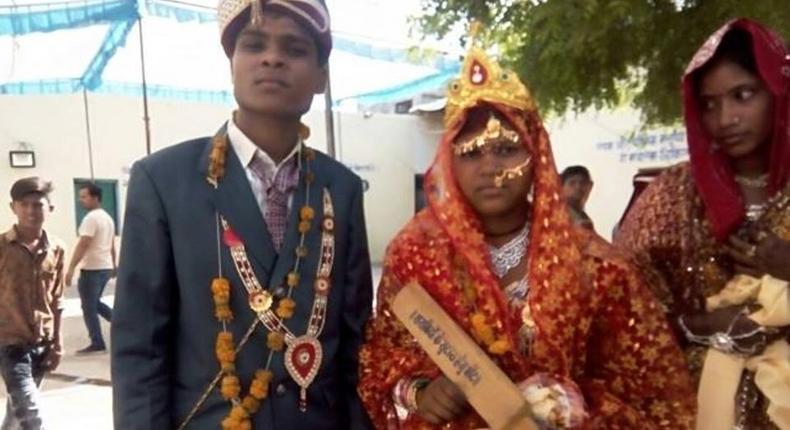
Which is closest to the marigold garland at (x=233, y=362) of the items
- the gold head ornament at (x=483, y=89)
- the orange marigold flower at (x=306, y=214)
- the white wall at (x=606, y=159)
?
the orange marigold flower at (x=306, y=214)

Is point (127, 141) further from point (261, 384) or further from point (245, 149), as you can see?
point (261, 384)

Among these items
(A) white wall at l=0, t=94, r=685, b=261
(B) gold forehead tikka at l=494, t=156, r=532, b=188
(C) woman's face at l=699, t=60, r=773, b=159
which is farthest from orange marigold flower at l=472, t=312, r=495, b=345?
(A) white wall at l=0, t=94, r=685, b=261

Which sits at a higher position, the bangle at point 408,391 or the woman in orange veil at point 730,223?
the woman in orange veil at point 730,223

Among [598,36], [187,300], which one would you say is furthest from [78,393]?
[187,300]

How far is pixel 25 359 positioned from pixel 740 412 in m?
4.08

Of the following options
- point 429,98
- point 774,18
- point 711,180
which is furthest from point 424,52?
point 429,98

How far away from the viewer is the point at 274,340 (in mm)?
1920

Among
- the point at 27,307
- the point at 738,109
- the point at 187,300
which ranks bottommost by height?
the point at 27,307

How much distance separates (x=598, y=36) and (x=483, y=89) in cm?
199

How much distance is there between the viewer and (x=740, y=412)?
2.10m

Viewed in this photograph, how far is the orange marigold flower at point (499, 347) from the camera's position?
187 centimetres

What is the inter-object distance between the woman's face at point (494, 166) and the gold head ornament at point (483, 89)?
0.16ft

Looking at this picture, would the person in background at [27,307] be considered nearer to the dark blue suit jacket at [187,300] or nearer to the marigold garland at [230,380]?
the dark blue suit jacket at [187,300]

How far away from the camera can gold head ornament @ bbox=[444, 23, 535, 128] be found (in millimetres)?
1979
